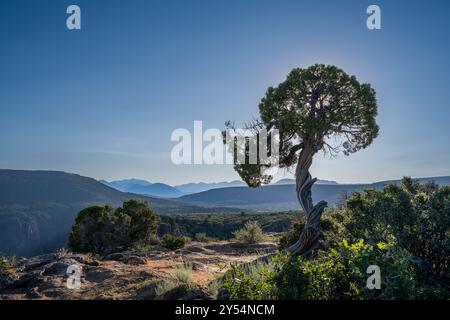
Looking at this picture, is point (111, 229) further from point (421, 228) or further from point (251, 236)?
point (421, 228)

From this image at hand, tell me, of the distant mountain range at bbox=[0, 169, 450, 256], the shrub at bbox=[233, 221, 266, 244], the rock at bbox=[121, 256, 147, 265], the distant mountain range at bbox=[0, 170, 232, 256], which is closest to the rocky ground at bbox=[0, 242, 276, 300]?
the rock at bbox=[121, 256, 147, 265]

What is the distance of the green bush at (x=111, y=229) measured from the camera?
19125 mm

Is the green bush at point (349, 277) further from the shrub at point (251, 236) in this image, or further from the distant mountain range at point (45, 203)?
the distant mountain range at point (45, 203)

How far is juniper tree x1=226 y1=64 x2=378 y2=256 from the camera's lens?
10500mm

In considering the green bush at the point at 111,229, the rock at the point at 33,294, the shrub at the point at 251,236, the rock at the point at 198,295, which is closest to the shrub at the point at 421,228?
the rock at the point at 198,295

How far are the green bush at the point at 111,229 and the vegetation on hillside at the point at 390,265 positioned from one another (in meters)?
15.4

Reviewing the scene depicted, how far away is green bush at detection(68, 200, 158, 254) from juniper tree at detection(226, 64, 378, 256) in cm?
1193

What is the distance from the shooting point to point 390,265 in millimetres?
4281

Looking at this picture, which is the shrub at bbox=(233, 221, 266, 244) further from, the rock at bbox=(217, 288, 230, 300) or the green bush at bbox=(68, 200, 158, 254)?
the rock at bbox=(217, 288, 230, 300)

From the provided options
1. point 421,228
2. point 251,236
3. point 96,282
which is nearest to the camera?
point 421,228

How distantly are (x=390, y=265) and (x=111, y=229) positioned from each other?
18815 millimetres

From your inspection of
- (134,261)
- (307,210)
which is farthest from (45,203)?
(307,210)
